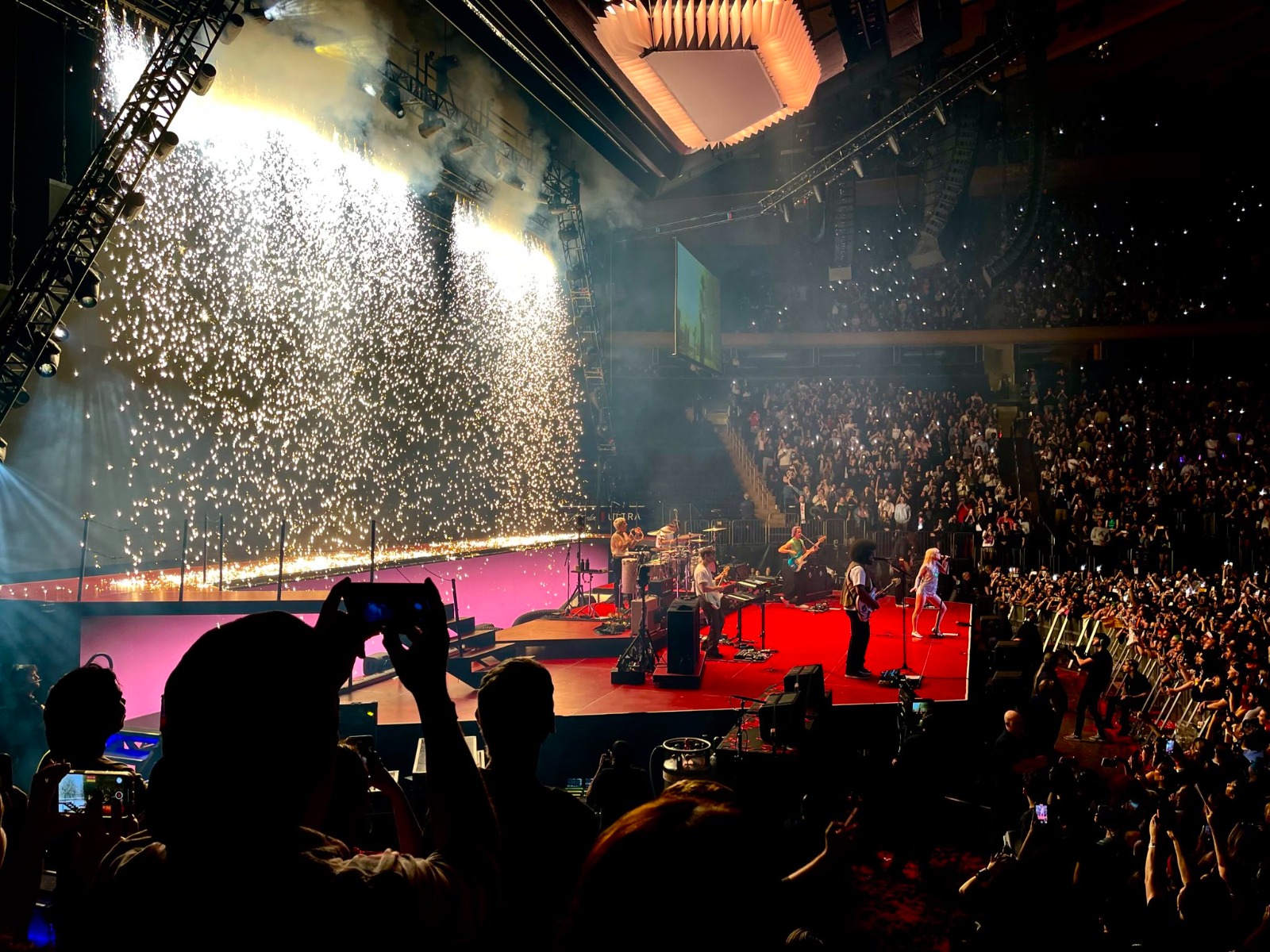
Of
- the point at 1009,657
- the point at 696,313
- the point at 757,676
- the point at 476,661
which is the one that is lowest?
the point at 757,676

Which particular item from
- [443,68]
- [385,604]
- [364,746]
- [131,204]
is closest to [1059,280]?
[443,68]

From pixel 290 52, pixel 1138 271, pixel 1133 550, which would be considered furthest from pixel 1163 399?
pixel 290 52

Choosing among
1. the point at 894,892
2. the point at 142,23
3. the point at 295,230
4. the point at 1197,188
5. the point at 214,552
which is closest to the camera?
the point at 894,892

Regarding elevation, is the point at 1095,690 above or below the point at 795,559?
below

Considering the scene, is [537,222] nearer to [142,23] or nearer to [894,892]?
[142,23]

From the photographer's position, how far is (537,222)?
19.6 m

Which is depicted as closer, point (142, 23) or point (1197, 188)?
point (142, 23)

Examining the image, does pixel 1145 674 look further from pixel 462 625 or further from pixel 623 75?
pixel 623 75

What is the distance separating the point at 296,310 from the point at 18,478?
508 centimetres

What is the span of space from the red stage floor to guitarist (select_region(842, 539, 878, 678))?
9.2 inches

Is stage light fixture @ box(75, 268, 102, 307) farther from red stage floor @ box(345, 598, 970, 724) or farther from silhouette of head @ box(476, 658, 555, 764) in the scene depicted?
silhouette of head @ box(476, 658, 555, 764)

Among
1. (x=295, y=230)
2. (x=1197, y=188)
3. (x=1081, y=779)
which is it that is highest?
(x=1197, y=188)

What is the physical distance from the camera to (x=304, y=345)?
13.6 meters

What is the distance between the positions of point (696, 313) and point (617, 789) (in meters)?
16.1
